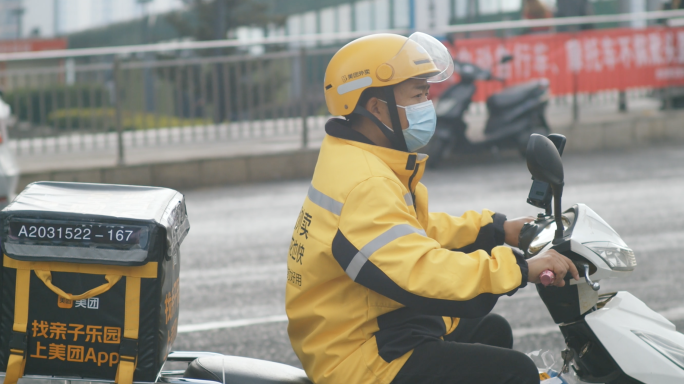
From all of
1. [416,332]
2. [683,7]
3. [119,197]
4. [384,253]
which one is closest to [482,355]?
[416,332]

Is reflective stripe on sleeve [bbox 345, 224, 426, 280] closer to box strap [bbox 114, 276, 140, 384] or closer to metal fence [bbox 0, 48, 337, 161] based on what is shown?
box strap [bbox 114, 276, 140, 384]

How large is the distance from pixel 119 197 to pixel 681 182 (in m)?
8.32

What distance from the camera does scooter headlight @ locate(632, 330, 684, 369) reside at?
93.1 inches

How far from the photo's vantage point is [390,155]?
248 centimetres

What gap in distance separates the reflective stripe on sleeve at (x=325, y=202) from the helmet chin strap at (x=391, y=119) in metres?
0.29

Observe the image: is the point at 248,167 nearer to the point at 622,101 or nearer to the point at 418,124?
Result: the point at 622,101

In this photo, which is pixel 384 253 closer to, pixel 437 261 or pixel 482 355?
pixel 437 261

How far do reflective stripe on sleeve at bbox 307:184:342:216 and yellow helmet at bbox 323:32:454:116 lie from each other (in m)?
0.29

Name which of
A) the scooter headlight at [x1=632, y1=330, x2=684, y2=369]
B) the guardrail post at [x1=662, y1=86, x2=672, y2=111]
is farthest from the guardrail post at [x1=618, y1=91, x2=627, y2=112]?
the scooter headlight at [x1=632, y1=330, x2=684, y2=369]

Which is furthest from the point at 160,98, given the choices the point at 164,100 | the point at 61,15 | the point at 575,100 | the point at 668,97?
the point at 61,15

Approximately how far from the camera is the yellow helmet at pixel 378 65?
248 cm

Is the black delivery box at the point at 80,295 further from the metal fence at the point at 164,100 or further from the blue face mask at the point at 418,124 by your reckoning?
the metal fence at the point at 164,100

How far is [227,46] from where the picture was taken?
35.3 feet

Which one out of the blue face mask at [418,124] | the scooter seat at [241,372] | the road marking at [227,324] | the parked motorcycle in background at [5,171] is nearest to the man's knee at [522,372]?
the scooter seat at [241,372]
